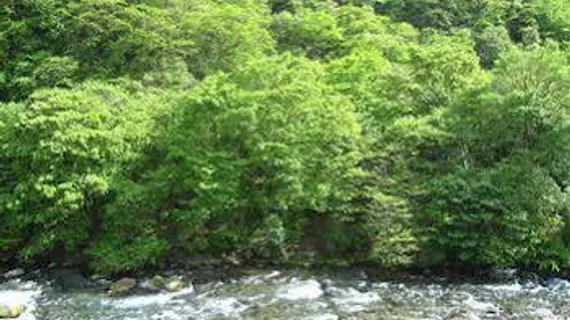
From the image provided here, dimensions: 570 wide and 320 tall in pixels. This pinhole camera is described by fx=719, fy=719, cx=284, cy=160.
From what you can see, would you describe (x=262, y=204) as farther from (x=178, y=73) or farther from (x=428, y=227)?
(x=178, y=73)

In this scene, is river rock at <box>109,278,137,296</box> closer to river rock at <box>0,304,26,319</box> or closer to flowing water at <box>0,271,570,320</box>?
flowing water at <box>0,271,570,320</box>

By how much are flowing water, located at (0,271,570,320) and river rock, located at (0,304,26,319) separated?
313 millimetres

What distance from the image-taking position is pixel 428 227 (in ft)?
95.3

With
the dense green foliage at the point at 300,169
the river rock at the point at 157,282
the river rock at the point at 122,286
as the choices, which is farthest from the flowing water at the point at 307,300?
the dense green foliage at the point at 300,169

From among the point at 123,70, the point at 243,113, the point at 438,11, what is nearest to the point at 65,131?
the point at 243,113

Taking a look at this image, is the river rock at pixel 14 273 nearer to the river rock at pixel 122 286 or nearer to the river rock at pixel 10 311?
the river rock at pixel 122 286

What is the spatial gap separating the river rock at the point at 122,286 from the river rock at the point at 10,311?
11.3 ft

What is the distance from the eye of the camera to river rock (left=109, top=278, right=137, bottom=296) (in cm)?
2690

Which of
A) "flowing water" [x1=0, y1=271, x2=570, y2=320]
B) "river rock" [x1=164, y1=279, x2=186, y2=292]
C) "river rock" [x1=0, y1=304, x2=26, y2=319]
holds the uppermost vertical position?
"river rock" [x1=0, y1=304, x2=26, y2=319]

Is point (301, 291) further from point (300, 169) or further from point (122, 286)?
point (122, 286)

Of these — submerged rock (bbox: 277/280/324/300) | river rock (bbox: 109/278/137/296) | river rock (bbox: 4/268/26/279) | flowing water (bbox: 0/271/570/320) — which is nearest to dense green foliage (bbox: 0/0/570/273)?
river rock (bbox: 4/268/26/279)

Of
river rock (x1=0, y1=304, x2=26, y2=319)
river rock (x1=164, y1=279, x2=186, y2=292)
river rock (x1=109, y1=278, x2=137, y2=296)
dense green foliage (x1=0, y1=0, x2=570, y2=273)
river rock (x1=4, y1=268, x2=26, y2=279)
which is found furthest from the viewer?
river rock (x1=4, y1=268, x2=26, y2=279)

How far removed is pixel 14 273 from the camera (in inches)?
1148

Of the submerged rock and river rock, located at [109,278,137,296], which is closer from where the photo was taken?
the submerged rock
